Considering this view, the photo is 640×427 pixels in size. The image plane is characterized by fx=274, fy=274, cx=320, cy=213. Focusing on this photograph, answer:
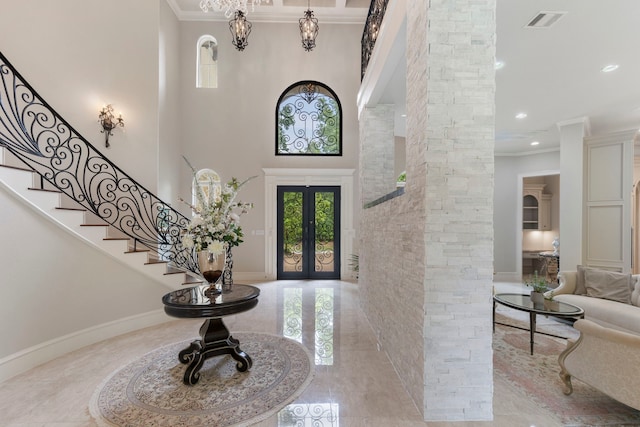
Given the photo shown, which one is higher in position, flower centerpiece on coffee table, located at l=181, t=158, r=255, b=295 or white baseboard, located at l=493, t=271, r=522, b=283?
flower centerpiece on coffee table, located at l=181, t=158, r=255, b=295

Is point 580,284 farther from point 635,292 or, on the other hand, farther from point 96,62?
point 96,62

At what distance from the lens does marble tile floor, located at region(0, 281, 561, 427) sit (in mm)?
2031

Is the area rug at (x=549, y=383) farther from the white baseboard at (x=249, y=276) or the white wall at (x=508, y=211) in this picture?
the white baseboard at (x=249, y=276)

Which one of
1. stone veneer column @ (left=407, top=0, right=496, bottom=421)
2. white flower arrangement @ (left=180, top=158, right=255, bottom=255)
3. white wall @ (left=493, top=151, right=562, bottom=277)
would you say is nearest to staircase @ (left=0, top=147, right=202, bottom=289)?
white flower arrangement @ (left=180, top=158, right=255, bottom=255)

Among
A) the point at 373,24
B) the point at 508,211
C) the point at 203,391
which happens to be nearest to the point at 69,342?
the point at 203,391

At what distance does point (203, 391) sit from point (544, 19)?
4742 millimetres

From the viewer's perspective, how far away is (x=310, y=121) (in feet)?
23.2

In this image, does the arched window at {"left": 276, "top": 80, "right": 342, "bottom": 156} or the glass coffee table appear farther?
the arched window at {"left": 276, "top": 80, "right": 342, "bottom": 156}

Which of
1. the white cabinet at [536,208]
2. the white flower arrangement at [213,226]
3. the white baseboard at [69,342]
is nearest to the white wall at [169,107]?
the white baseboard at [69,342]

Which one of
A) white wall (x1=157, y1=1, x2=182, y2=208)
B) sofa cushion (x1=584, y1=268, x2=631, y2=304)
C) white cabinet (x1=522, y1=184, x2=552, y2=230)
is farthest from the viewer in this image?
white cabinet (x1=522, y1=184, x2=552, y2=230)

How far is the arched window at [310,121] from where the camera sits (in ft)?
23.1

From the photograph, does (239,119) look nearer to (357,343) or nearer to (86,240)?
(86,240)

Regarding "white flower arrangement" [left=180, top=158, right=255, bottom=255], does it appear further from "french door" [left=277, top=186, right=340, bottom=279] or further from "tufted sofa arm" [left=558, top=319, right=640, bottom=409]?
"french door" [left=277, top=186, right=340, bottom=279]

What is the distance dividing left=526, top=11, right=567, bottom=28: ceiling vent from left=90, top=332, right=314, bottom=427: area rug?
4122 millimetres
